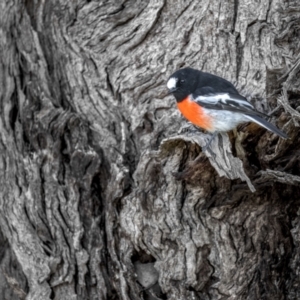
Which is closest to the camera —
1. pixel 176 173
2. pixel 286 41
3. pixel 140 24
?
pixel 176 173

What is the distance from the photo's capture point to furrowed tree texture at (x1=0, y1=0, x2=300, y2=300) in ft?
15.6

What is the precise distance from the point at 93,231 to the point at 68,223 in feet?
0.59

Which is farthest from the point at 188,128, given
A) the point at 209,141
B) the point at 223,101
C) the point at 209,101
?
the point at 209,141

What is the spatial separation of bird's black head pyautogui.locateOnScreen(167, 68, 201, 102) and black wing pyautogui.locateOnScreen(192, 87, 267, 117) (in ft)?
0.17

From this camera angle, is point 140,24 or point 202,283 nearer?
point 202,283

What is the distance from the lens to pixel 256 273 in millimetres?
4918

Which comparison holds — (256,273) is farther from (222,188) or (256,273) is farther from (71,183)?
(71,183)

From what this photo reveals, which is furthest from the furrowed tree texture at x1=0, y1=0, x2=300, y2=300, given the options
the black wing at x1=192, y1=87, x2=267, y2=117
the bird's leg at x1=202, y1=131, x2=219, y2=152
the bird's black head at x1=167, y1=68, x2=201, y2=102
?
the bird's black head at x1=167, y1=68, x2=201, y2=102

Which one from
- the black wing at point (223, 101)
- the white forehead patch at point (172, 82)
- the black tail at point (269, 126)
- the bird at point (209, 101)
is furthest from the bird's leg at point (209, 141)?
the white forehead patch at point (172, 82)

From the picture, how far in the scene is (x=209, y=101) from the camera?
482 centimetres

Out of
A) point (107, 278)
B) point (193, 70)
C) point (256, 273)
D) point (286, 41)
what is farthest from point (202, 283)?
point (286, 41)

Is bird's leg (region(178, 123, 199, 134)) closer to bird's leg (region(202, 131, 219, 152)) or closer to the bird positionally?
the bird

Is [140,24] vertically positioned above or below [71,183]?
above

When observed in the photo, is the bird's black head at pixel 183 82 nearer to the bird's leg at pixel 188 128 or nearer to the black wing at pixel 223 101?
the black wing at pixel 223 101
